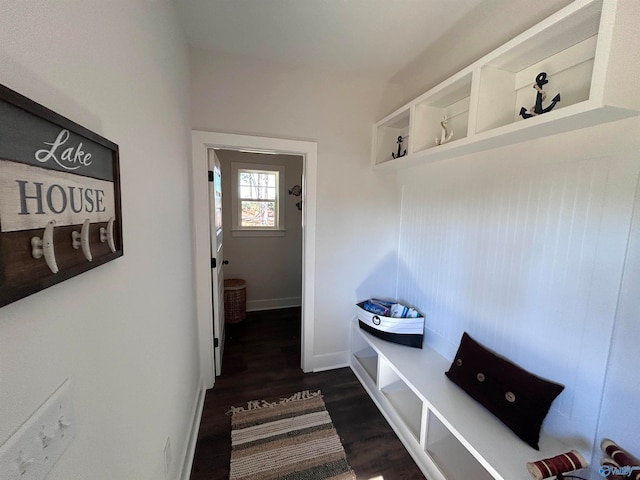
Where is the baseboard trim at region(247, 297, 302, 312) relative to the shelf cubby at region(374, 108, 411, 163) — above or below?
below

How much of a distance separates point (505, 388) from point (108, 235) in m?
1.82

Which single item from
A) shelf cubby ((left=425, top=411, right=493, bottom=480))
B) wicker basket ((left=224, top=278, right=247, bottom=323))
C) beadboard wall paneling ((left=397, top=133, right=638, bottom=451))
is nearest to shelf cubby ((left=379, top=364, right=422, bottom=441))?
shelf cubby ((left=425, top=411, right=493, bottom=480))

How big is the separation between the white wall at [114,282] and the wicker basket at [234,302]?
6.31ft

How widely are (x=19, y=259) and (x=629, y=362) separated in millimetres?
1799

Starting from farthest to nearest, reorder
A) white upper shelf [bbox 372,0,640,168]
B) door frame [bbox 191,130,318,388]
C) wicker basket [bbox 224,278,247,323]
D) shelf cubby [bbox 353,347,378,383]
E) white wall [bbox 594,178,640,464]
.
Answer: wicker basket [bbox 224,278,247,323], shelf cubby [bbox 353,347,378,383], door frame [bbox 191,130,318,388], white wall [bbox 594,178,640,464], white upper shelf [bbox 372,0,640,168]

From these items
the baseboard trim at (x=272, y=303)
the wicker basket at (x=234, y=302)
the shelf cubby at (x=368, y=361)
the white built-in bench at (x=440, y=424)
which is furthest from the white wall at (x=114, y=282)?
the baseboard trim at (x=272, y=303)

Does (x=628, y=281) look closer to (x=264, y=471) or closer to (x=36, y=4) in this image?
(x=36, y=4)

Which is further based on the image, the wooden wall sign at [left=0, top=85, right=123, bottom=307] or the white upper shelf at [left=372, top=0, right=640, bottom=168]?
the white upper shelf at [left=372, top=0, right=640, bottom=168]

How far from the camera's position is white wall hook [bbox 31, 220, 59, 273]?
435 millimetres

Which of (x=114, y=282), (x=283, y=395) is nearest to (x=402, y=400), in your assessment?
(x=283, y=395)

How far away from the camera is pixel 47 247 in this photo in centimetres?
46

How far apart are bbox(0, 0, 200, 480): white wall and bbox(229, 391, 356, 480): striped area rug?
440 millimetres

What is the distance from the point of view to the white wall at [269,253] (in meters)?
3.80

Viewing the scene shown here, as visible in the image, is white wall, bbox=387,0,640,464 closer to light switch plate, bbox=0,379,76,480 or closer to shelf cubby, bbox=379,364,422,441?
shelf cubby, bbox=379,364,422,441
